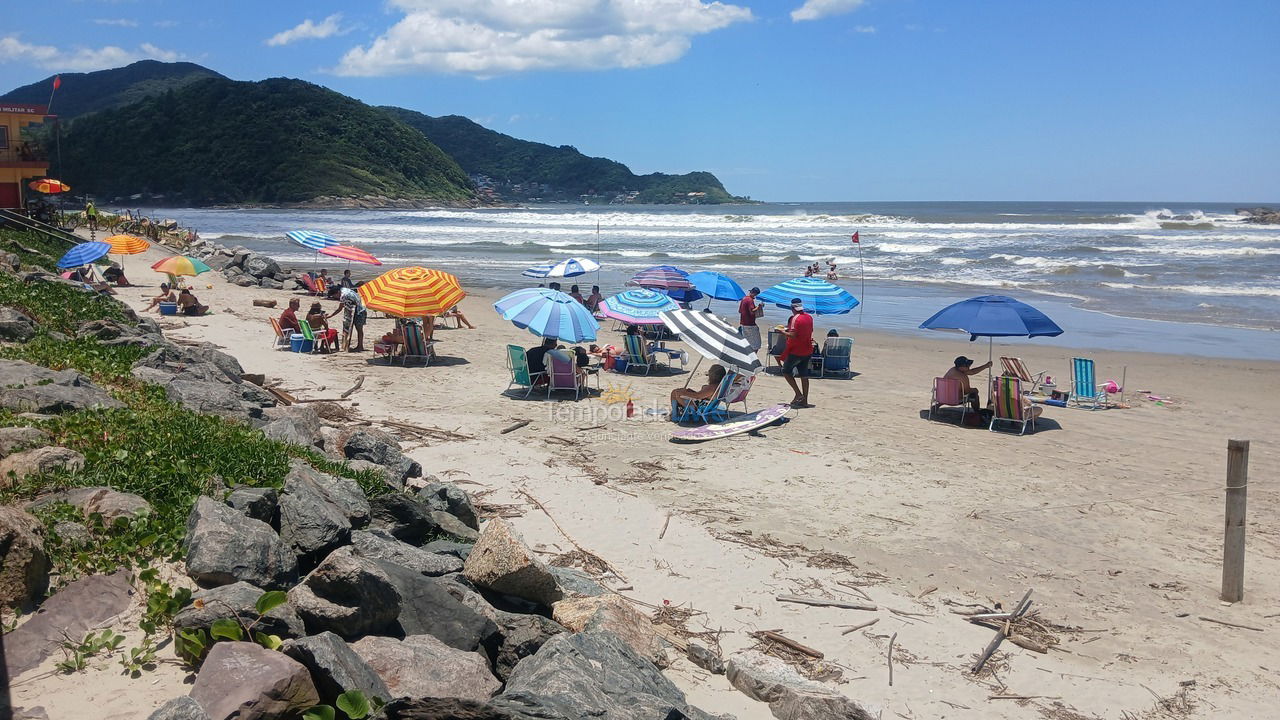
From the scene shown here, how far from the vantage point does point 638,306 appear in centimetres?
1393

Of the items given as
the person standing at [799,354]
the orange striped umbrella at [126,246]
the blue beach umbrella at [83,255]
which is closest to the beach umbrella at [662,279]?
the person standing at [799,354]

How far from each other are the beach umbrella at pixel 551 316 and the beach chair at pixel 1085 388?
6708mm

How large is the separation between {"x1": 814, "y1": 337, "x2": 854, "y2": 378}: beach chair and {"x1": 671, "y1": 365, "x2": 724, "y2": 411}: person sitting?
3.71 metres

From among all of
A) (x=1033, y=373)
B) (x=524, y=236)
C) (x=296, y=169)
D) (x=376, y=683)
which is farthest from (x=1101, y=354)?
(x=296, y=169)

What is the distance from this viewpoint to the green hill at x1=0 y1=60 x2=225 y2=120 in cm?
17075

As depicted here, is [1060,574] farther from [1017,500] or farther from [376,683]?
[376,683]

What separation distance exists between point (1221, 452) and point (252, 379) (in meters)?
11.3

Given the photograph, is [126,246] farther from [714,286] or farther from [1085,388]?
[1085,388]

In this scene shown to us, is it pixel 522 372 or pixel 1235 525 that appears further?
pixel 522 372

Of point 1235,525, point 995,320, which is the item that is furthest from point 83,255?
point 1235,525

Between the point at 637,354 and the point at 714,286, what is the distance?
11.1 feet

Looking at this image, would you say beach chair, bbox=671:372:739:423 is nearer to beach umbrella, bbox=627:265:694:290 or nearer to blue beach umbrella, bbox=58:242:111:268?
beach umbrella, bbox=627:265:694:290

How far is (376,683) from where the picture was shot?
346cm

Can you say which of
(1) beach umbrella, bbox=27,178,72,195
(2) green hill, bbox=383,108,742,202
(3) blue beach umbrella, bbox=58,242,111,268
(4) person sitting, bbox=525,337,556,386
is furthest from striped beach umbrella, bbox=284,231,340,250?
(2) green hill, bbox=383,108,742,202
